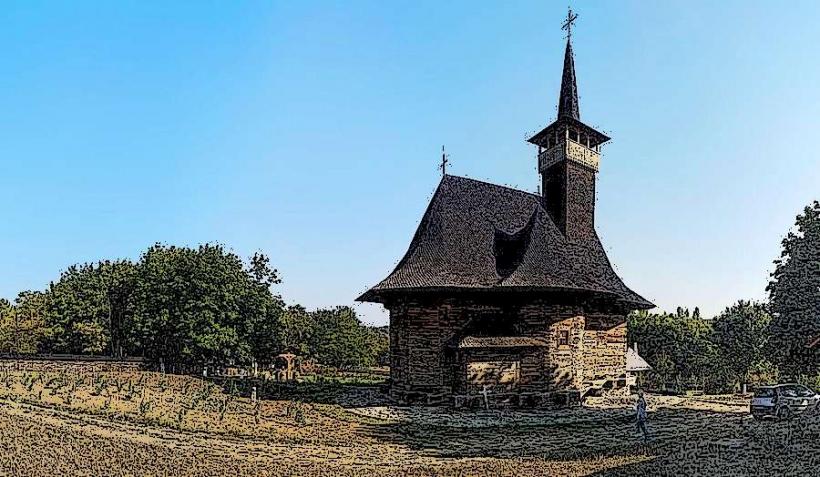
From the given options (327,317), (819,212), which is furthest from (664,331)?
(327,317)

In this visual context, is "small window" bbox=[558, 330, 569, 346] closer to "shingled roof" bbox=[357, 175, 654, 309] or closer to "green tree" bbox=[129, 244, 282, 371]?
"shingled roof" bbox=[357, 175, 654, 309]

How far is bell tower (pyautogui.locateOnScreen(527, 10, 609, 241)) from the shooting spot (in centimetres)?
3041

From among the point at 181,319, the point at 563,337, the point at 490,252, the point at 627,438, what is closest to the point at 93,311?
the point at 181,319

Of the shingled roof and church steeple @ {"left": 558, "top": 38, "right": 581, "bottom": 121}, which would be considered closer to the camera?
the shingled roof

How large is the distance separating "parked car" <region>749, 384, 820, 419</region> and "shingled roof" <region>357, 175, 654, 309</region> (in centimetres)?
667

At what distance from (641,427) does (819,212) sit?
14761 mm

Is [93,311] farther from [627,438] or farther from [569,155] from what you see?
[627,438]

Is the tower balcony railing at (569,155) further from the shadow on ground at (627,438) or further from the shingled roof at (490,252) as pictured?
the shadow on ground at (627,438)

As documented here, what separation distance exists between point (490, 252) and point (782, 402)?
430 inches

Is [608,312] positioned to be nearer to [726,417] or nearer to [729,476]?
[726,417]

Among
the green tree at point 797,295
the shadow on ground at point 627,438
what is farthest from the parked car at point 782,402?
the green tree at point 797,295

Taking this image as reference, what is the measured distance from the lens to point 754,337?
40656 millimetres

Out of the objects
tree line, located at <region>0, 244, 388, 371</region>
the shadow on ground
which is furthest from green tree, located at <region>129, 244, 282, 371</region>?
the shadow on ground

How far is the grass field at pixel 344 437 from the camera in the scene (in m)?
12.6
